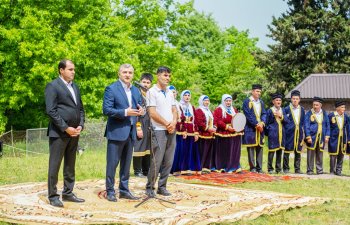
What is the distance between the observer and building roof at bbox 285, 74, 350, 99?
3183 centimetres

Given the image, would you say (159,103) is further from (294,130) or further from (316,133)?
(316,133)

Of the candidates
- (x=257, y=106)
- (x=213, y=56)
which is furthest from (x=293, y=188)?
(x=213, y=56)

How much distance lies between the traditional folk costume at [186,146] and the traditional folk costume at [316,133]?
10.4ft

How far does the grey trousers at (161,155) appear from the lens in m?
8.12

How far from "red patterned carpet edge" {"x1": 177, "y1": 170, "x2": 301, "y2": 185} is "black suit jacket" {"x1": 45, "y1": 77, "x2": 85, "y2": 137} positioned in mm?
4104

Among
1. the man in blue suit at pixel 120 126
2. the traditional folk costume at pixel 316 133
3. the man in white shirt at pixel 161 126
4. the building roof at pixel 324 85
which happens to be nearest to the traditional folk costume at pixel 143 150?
the man in white shirt at pixel 161 126

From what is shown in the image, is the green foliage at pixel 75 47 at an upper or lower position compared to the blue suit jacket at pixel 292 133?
upper

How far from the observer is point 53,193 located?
24.4 feet

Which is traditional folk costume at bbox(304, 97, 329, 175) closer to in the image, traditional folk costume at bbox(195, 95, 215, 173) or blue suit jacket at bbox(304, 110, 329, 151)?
blue suit jacket at bbox(304, 110, 329, 151)

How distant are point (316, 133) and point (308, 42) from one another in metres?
19.7

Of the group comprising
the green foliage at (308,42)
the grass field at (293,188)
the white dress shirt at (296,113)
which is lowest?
the grass field at (293,188)

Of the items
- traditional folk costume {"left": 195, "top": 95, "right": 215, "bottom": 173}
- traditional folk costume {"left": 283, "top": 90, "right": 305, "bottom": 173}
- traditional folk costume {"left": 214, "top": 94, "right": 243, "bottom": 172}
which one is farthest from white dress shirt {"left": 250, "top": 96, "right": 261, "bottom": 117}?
traditional folk costume {"left": 195, "top": 95, "right": 215, "bottom": 173}

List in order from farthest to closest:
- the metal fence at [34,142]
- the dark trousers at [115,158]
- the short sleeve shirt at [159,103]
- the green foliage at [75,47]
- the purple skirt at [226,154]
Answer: the green foliage at [75,47] → the metal fence at [34,142] → the purple skirt at [226,154] → the short sleeve shirt at [159,103] → the dark trousers at [115,158]

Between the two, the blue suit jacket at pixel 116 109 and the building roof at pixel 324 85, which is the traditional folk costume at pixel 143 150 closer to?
the blue suit jacket at pixel 116 109
